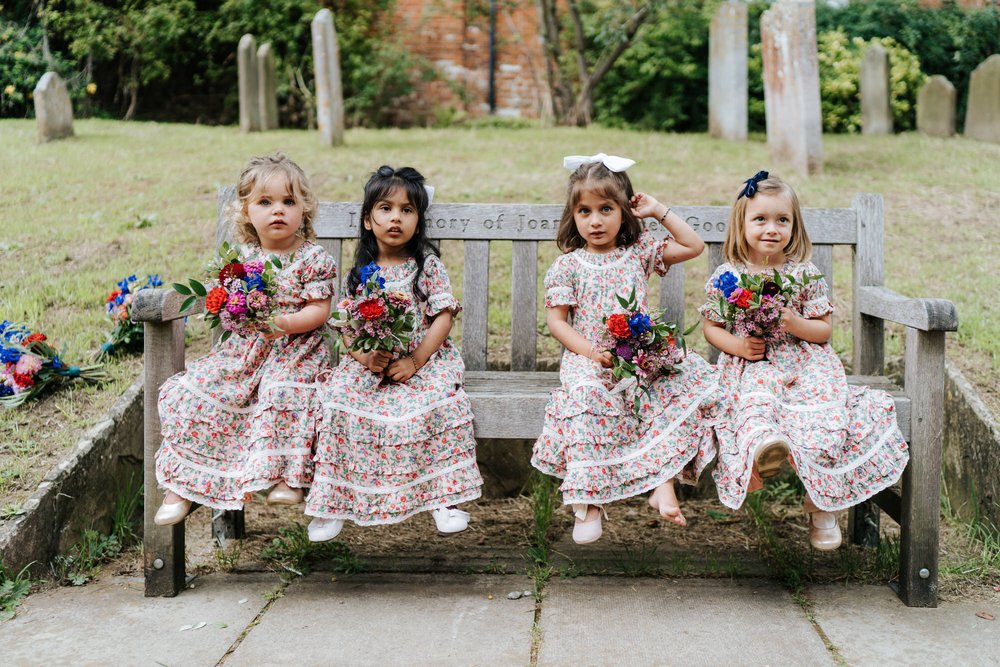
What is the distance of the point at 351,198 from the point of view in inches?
245

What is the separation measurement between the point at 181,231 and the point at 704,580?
3854 mm

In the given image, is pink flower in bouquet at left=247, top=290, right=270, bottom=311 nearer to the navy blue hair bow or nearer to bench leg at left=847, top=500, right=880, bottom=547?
the navy blue hair bow

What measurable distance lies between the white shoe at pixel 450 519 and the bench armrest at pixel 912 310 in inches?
60.6

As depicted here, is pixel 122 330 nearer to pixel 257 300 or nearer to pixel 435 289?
pixel 257 300

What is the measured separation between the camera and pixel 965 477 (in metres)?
3.64

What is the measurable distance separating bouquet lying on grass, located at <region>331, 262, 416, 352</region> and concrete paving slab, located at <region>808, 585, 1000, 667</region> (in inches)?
61.4

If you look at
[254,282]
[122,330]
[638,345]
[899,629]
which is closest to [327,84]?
[122,330]

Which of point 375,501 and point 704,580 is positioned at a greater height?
point 375,501

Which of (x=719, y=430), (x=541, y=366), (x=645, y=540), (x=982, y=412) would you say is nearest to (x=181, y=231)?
(x=541, y=366)

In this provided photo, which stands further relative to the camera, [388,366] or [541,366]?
[541,366]

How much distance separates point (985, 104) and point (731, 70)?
9.82 feet

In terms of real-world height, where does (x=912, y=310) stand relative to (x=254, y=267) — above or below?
below

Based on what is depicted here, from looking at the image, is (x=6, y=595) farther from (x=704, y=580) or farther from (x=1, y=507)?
(x=704, y=580)

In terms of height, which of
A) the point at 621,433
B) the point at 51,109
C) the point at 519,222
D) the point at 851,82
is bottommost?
the point at 621,433
